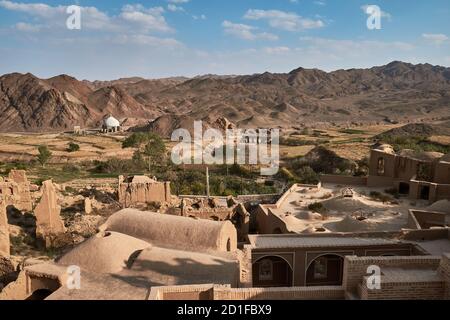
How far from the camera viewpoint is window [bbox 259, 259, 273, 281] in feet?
49.1

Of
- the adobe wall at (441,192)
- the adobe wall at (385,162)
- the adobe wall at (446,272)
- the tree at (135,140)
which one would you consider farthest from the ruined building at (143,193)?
the tree at (135,140)

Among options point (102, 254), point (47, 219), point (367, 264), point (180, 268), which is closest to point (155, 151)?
point (47, 219)

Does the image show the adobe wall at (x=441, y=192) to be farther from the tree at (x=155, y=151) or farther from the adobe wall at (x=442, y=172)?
the tree at (x=155, y=151)

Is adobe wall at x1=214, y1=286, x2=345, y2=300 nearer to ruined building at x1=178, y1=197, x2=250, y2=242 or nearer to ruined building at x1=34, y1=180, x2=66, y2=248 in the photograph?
ruined building at x1=178, y1=197, x2=250, y2=242

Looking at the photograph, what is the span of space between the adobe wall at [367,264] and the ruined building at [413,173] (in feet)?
52.0

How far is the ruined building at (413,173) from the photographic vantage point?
2461 centimetres

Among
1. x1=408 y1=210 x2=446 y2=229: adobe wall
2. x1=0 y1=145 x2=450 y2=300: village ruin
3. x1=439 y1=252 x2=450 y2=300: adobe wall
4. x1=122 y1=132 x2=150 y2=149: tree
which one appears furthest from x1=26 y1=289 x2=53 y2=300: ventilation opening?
x1=122 y1=132 x2=150 y2=149: tree

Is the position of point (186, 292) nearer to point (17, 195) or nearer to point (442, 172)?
point (17, 195)

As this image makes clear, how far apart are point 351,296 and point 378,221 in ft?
40.0

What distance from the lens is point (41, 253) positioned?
1777 cm

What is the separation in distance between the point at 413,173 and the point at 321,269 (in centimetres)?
1437

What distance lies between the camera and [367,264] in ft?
31.3
